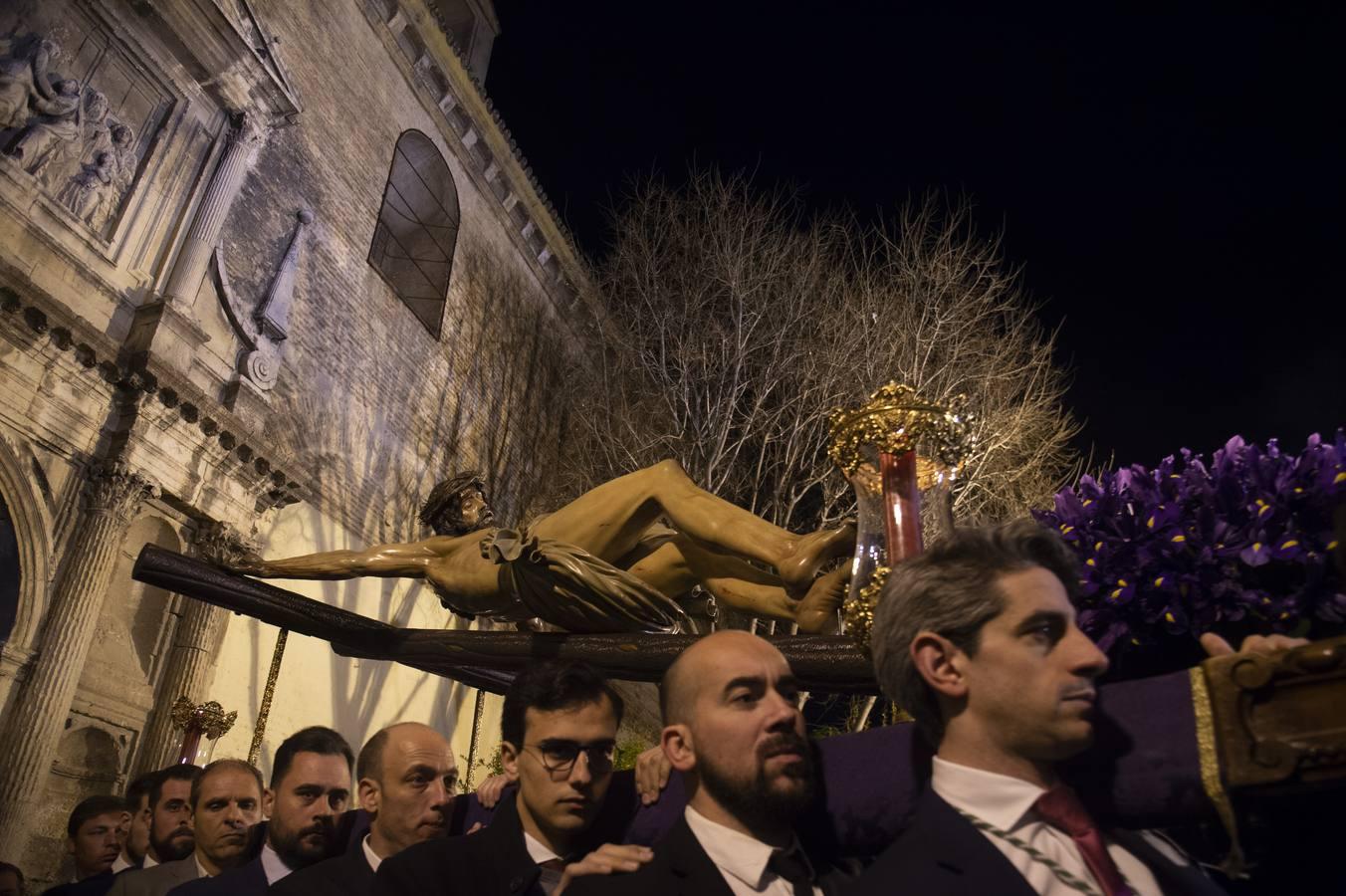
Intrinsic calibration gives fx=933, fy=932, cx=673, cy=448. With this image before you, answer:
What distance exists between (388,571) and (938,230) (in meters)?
10.4

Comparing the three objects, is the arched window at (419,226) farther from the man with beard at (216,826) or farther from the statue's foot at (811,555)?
the statue's foot at (811,555)

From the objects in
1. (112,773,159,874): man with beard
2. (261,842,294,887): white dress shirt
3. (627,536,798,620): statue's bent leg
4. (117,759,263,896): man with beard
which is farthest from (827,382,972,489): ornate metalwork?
(112,773,159,874): man with beard

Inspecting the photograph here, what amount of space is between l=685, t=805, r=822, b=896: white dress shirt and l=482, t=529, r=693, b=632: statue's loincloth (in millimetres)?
2098

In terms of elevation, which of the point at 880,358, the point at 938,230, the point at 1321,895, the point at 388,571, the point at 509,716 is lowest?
the point at 1321,895

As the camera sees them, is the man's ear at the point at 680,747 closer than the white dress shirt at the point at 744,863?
No

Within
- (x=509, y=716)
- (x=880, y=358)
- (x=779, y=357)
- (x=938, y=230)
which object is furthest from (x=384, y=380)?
(x=509, y=716)

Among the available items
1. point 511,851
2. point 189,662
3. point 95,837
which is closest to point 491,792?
point 511,851

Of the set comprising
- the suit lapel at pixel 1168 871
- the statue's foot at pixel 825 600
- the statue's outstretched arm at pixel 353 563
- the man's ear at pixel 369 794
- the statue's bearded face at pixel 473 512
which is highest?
the statue's bearded face at pixel 473 512

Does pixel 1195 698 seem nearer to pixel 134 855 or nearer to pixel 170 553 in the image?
pixel 170 553

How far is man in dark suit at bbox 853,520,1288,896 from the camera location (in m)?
1.54

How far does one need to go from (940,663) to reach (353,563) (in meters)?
3.74

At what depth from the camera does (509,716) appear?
8.80 ft

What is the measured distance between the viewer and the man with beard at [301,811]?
343 centimetres

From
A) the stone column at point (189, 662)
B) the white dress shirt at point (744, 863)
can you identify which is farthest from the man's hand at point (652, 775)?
the stone column at point (189, 662)
